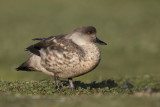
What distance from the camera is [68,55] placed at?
10023 mm

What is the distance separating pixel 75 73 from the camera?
33.5ft

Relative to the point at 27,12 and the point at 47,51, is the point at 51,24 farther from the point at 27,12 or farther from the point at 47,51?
the point at 47,51

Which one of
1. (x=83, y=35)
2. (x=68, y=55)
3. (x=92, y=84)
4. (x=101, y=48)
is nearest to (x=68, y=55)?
(x=68, y=55)

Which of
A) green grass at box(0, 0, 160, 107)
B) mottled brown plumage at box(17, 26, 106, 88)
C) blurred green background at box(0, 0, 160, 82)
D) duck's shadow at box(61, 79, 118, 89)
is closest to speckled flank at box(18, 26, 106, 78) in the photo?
mottled brown plumage at box(17, 26, 106, 88)

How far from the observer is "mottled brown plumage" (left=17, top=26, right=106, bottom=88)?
10.0m

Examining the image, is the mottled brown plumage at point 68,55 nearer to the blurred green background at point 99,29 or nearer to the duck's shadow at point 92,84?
the duck's shadow at point 92,84

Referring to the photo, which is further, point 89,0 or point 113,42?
point 89,0

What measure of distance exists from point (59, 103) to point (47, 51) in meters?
3.50

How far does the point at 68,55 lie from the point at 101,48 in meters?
12.7

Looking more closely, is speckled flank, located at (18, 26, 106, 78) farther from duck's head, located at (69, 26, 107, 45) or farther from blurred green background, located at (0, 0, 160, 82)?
blurred green background, located at (0, 0, 160, 82)

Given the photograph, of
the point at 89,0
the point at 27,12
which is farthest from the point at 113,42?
the point at 89,0

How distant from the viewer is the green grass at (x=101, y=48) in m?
7.88

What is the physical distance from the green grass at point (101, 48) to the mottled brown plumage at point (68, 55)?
60cm

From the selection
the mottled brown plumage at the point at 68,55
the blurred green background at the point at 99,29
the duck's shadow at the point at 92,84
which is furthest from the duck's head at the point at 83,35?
the blurred green background at the point at 99,29
